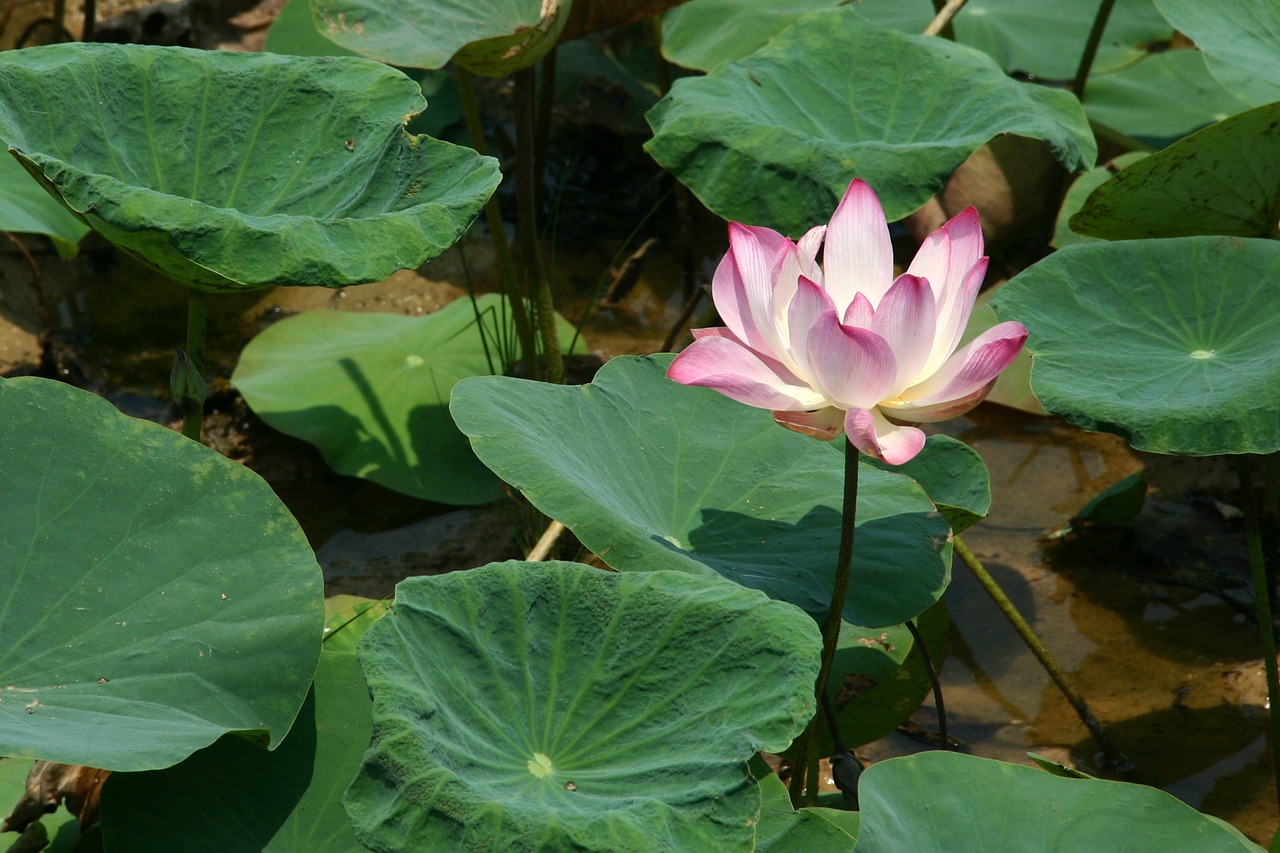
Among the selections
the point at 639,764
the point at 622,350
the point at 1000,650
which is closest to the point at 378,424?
the point at 622,350

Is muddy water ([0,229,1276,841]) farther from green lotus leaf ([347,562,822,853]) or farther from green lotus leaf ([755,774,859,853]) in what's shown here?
green lotus leaf ([347,562,822,853])

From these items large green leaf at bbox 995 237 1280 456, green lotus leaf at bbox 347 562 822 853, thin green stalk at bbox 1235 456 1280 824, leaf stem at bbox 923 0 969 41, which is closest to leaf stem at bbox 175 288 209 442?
green lotus leaf at bbox 347 562 822 853

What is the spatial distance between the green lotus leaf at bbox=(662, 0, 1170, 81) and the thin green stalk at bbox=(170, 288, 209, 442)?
1792mm

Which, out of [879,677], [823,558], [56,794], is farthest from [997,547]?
[56,794]

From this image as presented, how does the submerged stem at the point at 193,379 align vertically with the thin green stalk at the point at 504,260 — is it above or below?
above

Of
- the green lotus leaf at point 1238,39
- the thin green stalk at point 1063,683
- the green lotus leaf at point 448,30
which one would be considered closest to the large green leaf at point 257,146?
the green lotus leaf at point 448,30

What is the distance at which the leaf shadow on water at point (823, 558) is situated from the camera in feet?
4.50

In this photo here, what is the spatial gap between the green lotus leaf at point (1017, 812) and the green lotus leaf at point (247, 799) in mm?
581

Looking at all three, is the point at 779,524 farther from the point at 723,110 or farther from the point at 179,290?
the point at 179,290

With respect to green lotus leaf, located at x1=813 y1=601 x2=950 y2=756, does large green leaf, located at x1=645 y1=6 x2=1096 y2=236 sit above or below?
above

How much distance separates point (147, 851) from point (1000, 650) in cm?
155

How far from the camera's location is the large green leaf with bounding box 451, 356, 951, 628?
4.31 ft

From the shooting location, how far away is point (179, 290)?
3.08 m

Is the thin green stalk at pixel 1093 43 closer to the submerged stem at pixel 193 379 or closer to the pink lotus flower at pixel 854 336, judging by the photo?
the pink lotus flower at pixel 854 336
